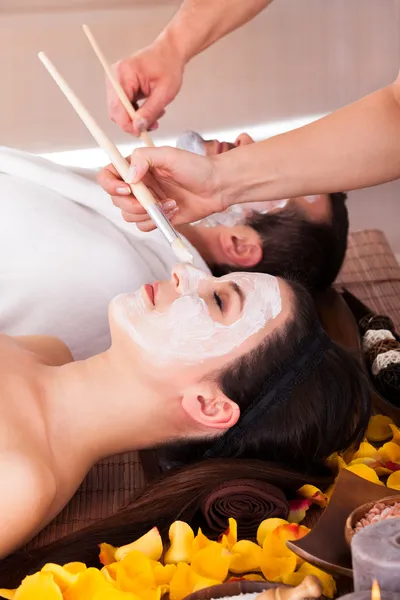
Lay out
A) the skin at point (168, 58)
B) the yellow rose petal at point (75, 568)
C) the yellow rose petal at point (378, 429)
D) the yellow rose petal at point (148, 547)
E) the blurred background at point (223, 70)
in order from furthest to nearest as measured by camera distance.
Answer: the blurred background at point (223, 70), the skin at point (168, 58), the yellow rose petal at point (378, 429), the yellow rose petal at point (148, 547), the yellow rose petal at point (75, 568)

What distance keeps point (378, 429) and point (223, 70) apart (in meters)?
2.14

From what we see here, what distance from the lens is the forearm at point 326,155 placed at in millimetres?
1576

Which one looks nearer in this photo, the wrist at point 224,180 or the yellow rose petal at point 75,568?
the yellow rose petal at point 75,568

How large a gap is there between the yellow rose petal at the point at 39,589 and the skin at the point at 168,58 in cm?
95

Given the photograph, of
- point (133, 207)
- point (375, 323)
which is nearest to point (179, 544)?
point (133, 207)

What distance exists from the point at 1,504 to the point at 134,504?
253mm

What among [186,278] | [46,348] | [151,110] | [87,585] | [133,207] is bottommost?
[87,585]

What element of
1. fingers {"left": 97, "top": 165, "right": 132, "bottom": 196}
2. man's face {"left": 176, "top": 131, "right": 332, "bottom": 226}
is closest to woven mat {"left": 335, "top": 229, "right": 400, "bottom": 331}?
man's face {"left": 176, "top": 131, "right": 332, "bottom": 226}

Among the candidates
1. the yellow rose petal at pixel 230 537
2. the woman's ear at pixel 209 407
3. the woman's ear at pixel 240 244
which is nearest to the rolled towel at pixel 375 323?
the woman's ear at pixel 240 244

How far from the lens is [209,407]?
1.44m

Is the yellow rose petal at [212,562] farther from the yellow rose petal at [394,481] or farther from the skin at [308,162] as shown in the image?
the skin at [308,162]

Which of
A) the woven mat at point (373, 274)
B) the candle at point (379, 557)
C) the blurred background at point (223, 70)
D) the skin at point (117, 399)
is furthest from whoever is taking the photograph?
the blurred background at point (223, 70)

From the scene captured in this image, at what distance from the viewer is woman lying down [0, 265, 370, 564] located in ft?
4.64

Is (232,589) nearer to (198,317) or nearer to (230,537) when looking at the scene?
(230,537)
